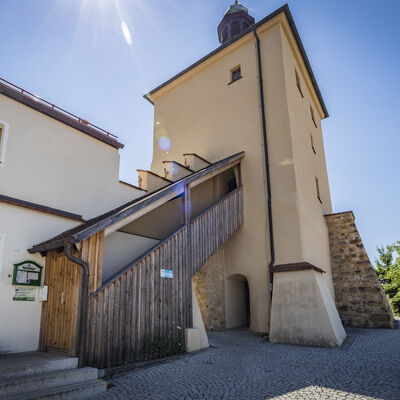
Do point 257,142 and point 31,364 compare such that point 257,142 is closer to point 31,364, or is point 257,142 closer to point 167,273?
point 167,273

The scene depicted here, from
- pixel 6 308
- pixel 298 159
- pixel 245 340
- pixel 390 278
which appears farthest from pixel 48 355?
pixel 390 278

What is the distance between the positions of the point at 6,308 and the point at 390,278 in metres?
28.6

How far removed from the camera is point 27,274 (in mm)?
6680

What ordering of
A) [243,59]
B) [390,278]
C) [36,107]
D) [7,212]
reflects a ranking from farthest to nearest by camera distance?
[390,278]
[243,59]
[36,107]
[7,212]

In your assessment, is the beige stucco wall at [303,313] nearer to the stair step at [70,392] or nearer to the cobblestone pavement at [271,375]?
the cobblestone pavement at [271,375]

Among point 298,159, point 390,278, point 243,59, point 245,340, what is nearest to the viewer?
point 245,340

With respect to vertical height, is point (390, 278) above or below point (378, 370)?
above

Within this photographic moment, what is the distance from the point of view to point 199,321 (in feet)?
26.5

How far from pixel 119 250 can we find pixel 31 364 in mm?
4220

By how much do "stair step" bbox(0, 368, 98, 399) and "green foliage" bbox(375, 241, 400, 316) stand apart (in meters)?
25.6

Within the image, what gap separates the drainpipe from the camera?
560 centimetres

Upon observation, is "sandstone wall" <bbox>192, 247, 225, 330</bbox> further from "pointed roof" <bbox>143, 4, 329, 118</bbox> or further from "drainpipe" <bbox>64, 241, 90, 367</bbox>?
"pointed roof" <bbox>143, 4, 329, 118</bbox>

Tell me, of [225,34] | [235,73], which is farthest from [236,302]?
[225,34]

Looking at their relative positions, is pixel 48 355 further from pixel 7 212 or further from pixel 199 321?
pixel 199 321
